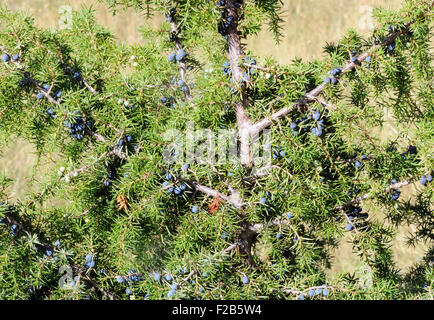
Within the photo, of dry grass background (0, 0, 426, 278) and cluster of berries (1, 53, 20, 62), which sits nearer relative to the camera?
cluster of berries (1, 53, 20, 62)

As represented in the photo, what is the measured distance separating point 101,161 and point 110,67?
201mm

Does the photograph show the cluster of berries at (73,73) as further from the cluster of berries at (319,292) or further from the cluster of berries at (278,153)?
the cluster of berries at (319,292)

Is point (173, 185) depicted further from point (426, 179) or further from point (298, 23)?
point (298, 23)

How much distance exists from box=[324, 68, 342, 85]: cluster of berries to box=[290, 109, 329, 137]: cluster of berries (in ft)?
0.13

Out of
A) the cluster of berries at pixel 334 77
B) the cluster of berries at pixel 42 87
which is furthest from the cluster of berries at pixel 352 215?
the cluster of berries at pixel 42 87

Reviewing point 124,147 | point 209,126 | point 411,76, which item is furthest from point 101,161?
point 411,76

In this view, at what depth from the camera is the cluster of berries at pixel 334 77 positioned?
25.9 inches

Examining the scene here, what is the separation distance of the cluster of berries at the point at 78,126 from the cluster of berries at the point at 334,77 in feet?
1.12

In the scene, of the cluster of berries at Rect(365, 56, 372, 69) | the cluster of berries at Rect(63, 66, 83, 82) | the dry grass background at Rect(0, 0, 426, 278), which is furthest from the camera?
the dry grass background at Rect(0, 0, 426, 278)

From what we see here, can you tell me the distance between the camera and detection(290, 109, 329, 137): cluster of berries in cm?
66

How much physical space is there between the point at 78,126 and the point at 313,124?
329 mm

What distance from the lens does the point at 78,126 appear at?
707mm

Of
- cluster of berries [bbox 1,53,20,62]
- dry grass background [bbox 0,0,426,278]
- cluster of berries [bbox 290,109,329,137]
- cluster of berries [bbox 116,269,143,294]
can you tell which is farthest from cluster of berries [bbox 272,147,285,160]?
dry grass background [bbox 0,0,426,278]

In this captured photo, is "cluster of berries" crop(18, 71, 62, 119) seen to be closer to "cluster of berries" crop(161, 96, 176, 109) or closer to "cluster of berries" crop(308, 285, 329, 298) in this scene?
"cluster of berries" crop(161, 96, 176, 109)
